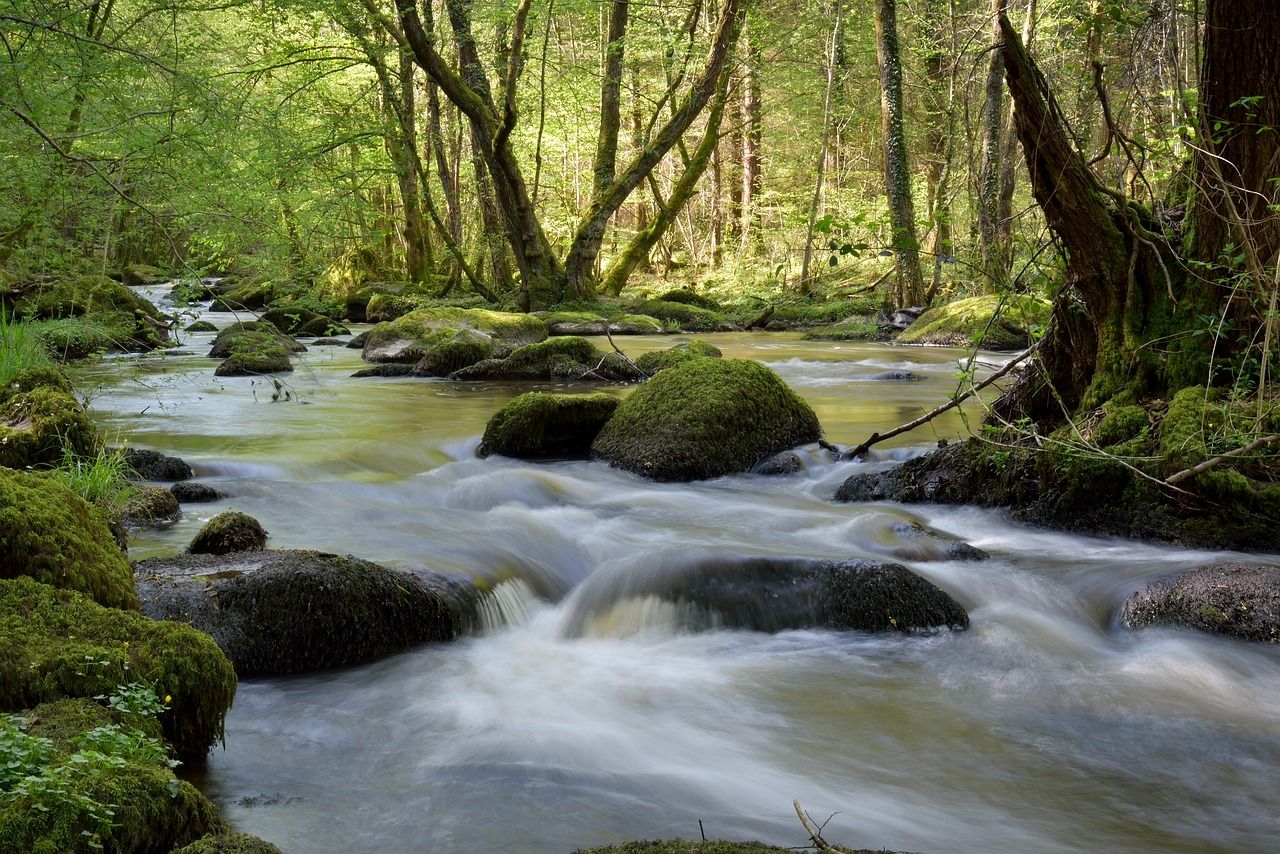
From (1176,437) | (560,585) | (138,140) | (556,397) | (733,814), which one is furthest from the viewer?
(556,397)

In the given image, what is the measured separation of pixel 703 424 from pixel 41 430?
4611mm

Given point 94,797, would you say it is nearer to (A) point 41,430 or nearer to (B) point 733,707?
(B) point 733,707

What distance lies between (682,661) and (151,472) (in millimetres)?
4445

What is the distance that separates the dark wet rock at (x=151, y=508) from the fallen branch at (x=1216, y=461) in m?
5.66

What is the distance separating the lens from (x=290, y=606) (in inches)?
170

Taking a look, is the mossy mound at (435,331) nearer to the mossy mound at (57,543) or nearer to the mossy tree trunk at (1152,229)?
the mossy tree trunk at (1152,229)

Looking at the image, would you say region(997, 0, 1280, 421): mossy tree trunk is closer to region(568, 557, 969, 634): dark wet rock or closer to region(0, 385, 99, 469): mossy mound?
region(568, 557, 969, 634): dark wet rock

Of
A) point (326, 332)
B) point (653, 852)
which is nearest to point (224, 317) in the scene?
point (326, 332)

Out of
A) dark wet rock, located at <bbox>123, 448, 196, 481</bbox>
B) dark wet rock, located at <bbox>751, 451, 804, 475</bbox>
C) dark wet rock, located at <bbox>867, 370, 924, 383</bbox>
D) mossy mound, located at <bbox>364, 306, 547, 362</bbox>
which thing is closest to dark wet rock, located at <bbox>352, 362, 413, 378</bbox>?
mossy mound, located at <bbox>364, 306, 547, 362</bbox>

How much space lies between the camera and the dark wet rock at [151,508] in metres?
5.76

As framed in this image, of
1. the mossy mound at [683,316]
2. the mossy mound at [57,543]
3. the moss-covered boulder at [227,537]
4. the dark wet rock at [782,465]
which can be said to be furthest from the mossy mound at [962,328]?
the mossy mound at [57,543]

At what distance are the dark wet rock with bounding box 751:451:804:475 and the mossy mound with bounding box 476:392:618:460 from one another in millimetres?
1527

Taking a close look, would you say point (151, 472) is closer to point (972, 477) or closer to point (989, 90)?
point (972, 477)

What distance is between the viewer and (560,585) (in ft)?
19.4
